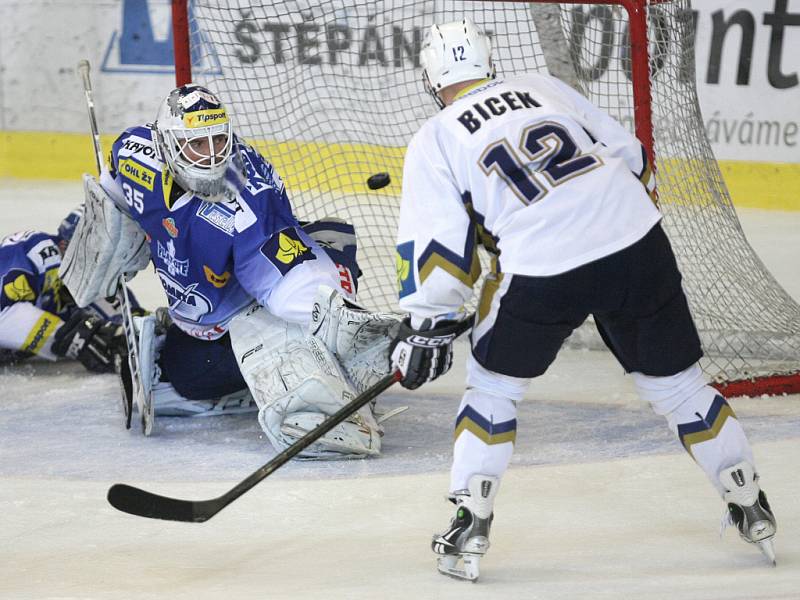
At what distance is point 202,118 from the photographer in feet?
11.1

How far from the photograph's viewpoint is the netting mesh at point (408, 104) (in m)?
4.18

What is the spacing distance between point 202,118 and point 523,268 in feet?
4.46

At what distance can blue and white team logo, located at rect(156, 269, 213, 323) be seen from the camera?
3.55 m

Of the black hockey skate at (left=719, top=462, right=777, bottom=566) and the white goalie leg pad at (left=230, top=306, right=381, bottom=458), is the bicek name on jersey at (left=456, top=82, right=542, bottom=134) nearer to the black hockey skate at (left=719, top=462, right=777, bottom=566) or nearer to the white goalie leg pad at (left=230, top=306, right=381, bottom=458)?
the black hockey skate at (left=719, top=462, right=777, bottom=566)

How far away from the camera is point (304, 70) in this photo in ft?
18.0

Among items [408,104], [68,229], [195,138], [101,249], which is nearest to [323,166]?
[408,104]

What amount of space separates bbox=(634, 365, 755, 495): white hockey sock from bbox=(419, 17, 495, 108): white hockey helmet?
0.74 m

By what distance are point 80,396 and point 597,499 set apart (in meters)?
1.93

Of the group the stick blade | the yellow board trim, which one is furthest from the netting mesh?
the stick blade

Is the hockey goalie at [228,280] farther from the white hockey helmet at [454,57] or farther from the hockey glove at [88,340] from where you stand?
the white hockey helmet at [454,57]

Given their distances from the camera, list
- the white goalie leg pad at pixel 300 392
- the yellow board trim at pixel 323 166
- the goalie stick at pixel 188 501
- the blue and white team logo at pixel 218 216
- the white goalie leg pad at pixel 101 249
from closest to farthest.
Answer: the goalie stick at pixel 188 501 < the white goalie leg pad at pixel 300 392 < the blue and white team logo at pixel 218 216 < the white goalie leg pad at pixel 101 249 < the yellow board trim at pixel 323 166

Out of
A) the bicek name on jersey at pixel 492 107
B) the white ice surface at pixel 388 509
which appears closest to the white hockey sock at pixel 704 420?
the white ice surface at pixel 388 509


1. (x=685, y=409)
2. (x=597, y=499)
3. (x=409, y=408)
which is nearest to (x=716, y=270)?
(x=409, y=408)

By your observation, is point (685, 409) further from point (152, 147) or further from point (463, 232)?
point (152, 147)
